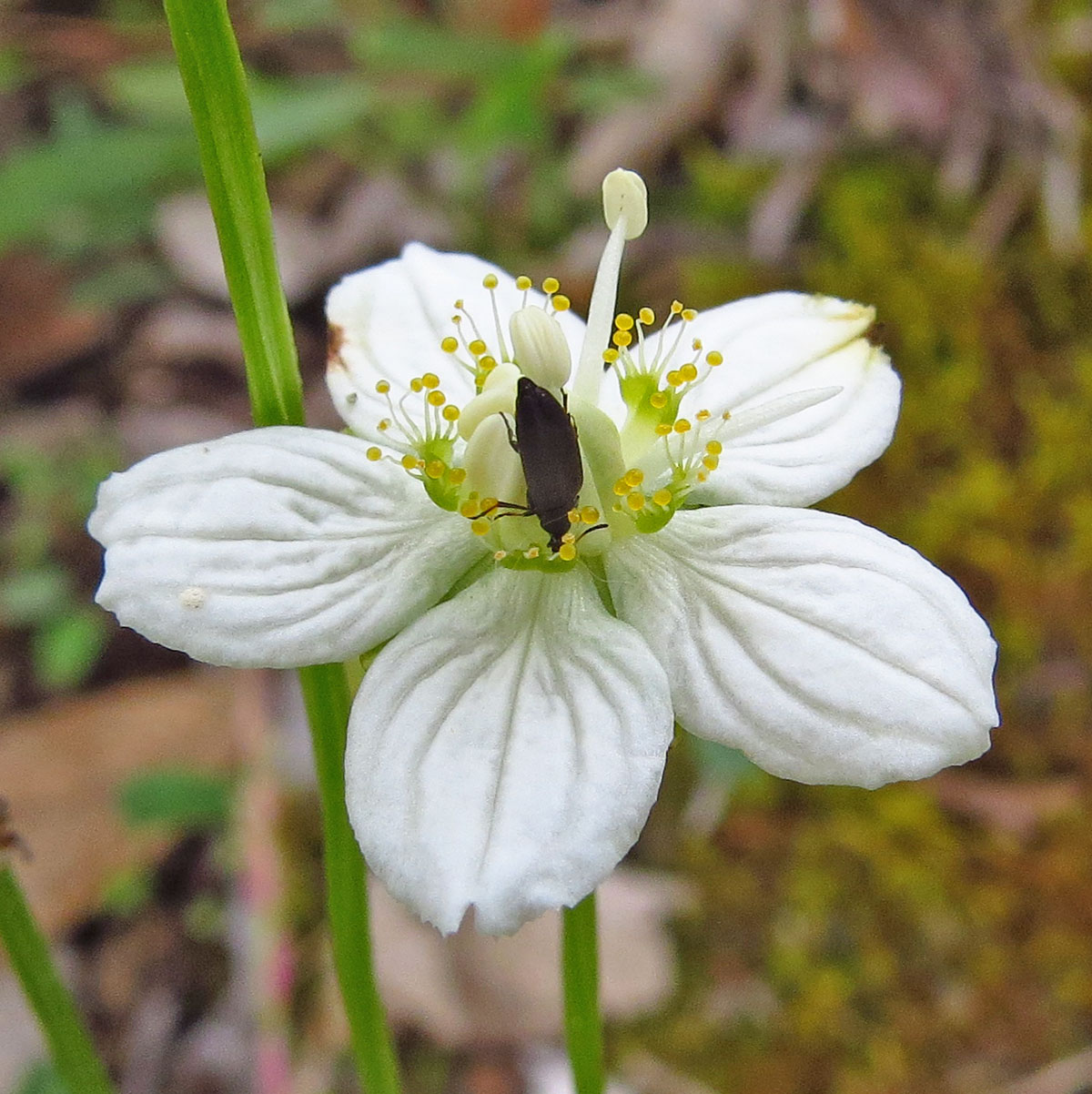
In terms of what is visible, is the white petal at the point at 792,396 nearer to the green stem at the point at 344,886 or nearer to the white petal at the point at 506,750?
the white petal at the point at 506,750

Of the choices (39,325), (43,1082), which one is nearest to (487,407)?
(43,1082)

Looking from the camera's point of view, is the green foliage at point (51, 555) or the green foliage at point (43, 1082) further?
the green foliage at point (51, 555)

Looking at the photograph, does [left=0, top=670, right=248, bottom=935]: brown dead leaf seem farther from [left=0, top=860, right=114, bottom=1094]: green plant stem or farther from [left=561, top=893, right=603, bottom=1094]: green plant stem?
[left=561, top=893, right=603, bottom=1094]: green plant stem

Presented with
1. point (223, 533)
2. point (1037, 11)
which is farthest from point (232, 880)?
point (1037, 11)

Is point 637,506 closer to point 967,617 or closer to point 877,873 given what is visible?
point 967,617

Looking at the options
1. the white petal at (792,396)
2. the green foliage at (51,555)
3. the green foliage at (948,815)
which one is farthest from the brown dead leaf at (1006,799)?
the green foliage at (51,555)
